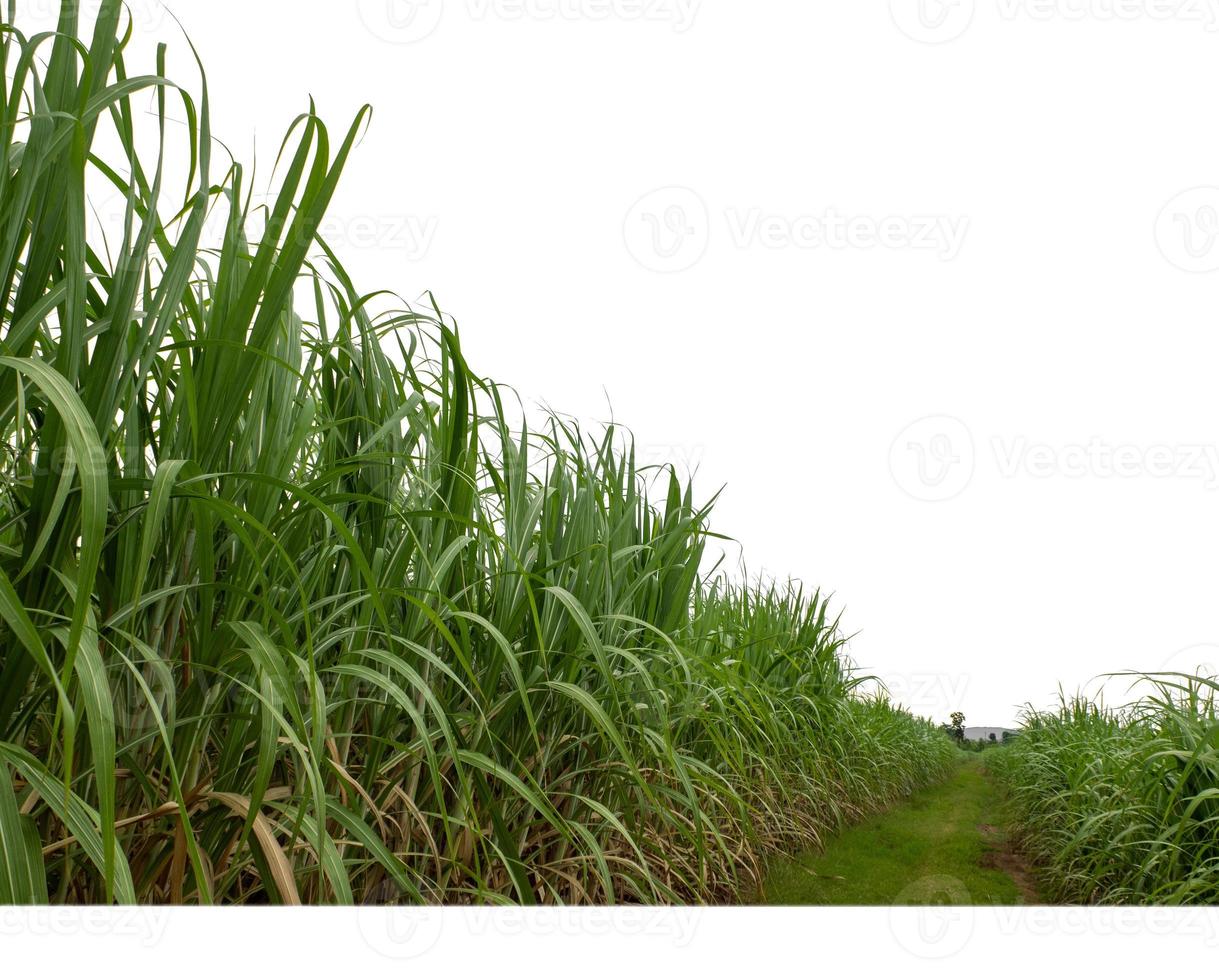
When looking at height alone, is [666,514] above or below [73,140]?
below

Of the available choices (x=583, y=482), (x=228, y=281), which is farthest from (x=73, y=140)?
(x=583, y=482)

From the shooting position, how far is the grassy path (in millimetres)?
2631

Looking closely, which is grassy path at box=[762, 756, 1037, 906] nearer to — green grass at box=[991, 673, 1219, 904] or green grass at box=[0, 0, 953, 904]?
green grass at box=[991, 673, 1219, 904]

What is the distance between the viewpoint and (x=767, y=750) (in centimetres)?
299

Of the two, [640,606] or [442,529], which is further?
[640,606]

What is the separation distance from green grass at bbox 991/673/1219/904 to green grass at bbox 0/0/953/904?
4.11 ft

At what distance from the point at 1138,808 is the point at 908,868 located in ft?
3.69

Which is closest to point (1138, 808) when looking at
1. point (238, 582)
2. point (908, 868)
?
point (908, 868)

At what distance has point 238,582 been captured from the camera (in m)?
0.83

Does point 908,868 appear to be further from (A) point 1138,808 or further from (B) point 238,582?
(B) point 238,582

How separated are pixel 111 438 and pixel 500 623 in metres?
0.71

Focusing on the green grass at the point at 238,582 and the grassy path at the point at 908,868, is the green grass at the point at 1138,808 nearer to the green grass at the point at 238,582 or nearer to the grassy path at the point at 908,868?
the grassy path at the point at 908,868

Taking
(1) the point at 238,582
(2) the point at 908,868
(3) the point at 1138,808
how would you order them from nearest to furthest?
1. (1) the point at 238,582
2. (3) the point at 1138,808
3. (2) the point at 908,868
